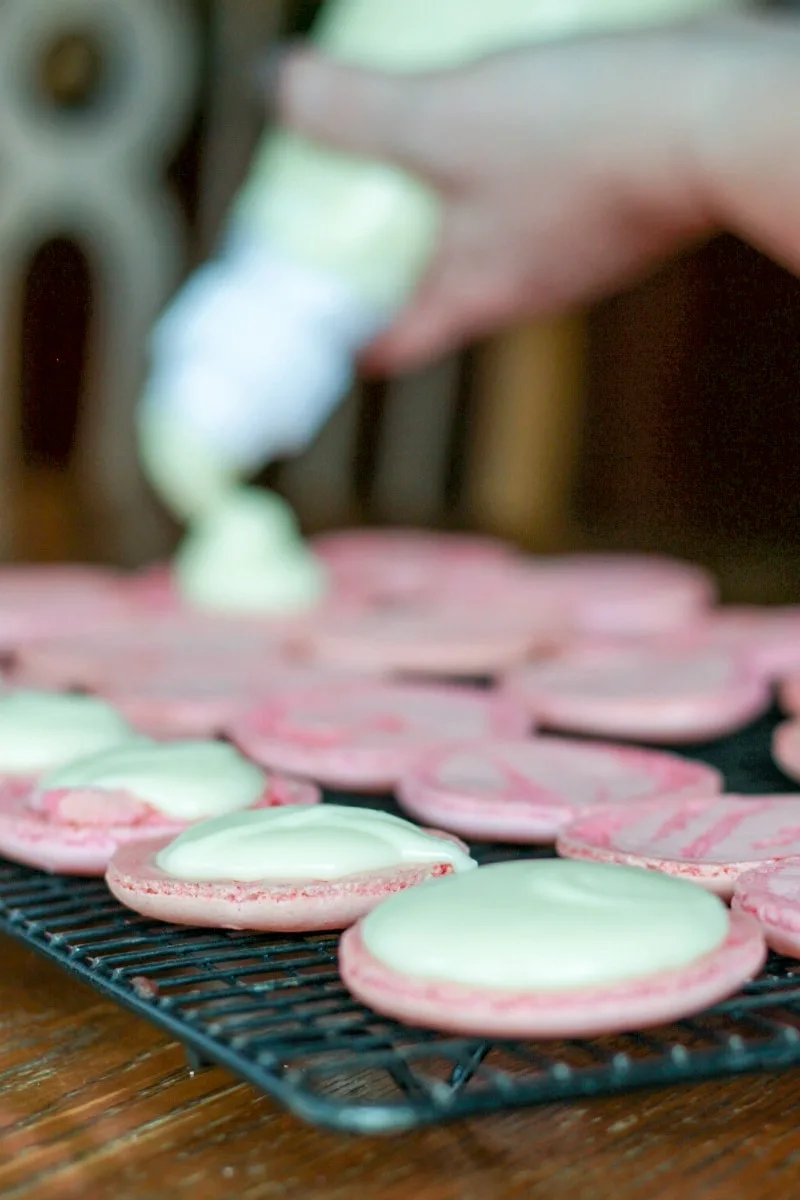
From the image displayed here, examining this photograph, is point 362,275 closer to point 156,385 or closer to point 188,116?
point 156,385

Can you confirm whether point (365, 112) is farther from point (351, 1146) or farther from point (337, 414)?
point (337, 414)

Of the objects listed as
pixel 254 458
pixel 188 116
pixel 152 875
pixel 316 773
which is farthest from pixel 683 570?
pixel 188 116

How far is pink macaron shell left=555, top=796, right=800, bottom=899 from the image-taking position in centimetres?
68

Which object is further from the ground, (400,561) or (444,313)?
(444,313)

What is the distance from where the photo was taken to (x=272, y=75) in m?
1.33

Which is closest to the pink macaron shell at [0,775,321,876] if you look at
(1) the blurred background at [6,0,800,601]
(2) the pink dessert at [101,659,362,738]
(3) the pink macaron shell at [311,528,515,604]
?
(2) the pink dessert at [101,659,362,738]

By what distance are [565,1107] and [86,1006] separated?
0.22 meters

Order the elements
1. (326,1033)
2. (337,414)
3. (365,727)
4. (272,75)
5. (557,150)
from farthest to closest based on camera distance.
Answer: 1. (337,414)
2. (272,75)
3. (557,150)
4. (365,727)
5. (326,1033)

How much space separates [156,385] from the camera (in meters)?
1.33

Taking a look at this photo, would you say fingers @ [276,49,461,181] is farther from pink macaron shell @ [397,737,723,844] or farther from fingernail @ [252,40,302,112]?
pink macaron shell @ [397,737,723,844]

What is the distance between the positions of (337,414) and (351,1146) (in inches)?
84.6

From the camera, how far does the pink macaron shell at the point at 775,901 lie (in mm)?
604

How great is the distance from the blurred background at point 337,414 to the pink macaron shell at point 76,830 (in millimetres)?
1164

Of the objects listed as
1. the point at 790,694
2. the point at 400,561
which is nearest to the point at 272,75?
the point at 400,561
